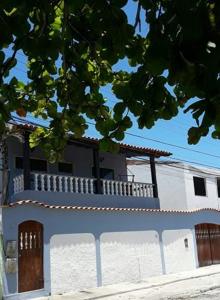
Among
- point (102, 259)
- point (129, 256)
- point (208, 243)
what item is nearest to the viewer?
point (102, 259)

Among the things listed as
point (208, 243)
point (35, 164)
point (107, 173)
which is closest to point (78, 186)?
point (35, 164)

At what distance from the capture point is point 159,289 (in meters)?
14.7

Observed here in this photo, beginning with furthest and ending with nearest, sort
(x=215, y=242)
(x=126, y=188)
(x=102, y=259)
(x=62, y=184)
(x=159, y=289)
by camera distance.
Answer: (x=215, y=242) < (x=126, y=188) < (x=62, y=184) < (x=102, y=259) < (x=159, y=289)

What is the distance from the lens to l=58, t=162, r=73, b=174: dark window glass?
18828mm

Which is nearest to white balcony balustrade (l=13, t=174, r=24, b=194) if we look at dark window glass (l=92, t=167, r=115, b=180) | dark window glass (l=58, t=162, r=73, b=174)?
dark window glass (l=58, t=162, r=73, b=174)

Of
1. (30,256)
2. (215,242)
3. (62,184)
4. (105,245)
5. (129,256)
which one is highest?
(62,184)

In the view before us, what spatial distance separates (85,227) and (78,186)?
253 cm

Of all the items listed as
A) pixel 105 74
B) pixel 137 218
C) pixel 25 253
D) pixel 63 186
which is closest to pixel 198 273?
pixel 137 218

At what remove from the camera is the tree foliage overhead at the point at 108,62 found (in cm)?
236

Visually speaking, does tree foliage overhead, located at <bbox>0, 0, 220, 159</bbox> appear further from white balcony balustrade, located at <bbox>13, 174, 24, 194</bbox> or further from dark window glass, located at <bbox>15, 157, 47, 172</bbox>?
dark window glass, located at <bbox>15, 157, 47, 172</bbox>

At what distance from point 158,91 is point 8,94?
157cm

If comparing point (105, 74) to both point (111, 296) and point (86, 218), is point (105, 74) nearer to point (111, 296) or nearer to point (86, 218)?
point (111, 296)

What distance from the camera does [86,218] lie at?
1582cm

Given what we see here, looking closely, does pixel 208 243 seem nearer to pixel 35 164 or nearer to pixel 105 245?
pixel 105 245
